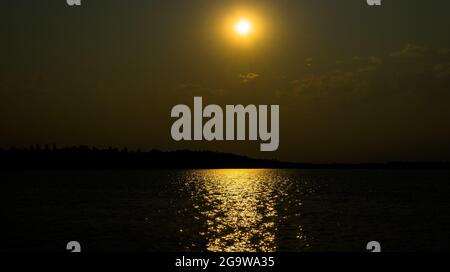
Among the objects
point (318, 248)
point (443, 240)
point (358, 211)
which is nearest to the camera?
point (318, 248)

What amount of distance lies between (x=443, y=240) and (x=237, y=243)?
18937mm

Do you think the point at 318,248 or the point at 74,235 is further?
the point at 74,235

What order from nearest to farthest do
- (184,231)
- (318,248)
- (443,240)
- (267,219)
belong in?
(318,248)
(443,240)
(184,231)
(267,219)

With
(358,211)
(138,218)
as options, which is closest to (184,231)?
(138,218)

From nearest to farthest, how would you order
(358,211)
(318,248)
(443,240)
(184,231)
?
(318,248)
(443,240)
(184,231)
(358,211)

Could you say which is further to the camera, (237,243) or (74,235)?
(74,235)
